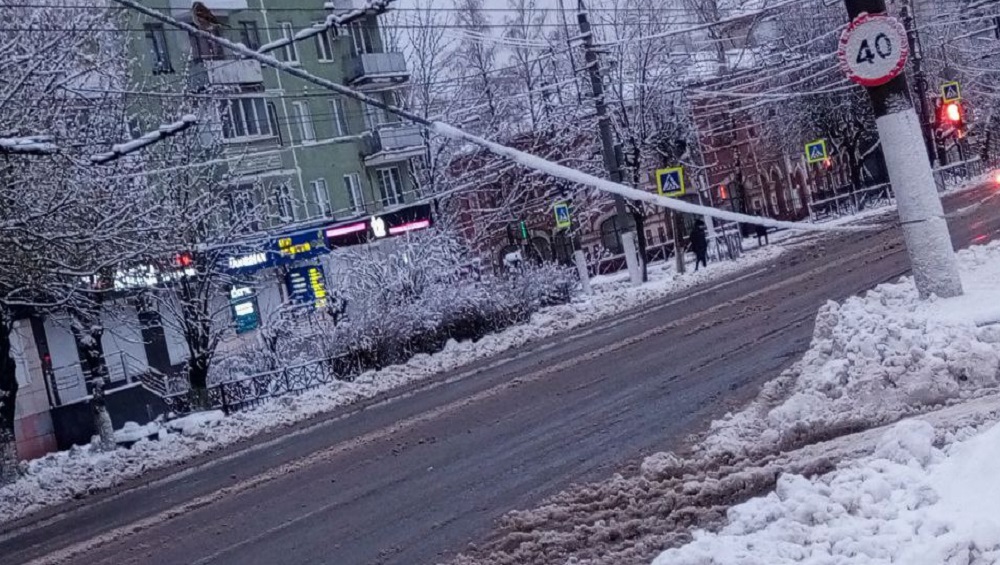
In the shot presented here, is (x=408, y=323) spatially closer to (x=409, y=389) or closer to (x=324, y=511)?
(x=409, y=389)

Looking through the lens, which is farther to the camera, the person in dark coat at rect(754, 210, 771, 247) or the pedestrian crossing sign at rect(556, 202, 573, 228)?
the person in dark coat at rect(754, 210, 771, 247)

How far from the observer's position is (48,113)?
16953mm

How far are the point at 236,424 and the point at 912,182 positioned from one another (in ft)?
41.0

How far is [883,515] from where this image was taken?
17.7 ft

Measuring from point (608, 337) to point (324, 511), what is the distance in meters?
9.96

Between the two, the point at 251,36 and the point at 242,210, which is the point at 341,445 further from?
the point at 251,36

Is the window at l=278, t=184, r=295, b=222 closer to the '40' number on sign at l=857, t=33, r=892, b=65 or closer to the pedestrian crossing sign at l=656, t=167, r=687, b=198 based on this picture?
the pedestrian crossing sign at l=656, t=167, r=687, b=198

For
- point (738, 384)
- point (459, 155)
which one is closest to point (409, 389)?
point (738, 384)

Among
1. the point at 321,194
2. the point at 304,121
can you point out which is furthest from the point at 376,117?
the point at 321,194

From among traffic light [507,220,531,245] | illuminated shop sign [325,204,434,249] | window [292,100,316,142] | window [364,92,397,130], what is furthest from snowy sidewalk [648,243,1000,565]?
window [364,92,397,130]

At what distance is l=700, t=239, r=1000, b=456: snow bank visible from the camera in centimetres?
787

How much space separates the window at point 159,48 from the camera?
1036 inches

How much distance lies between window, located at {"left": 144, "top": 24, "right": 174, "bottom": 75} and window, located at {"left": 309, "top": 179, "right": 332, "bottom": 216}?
10.2 meters

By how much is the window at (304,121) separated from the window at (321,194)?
5.69ft
